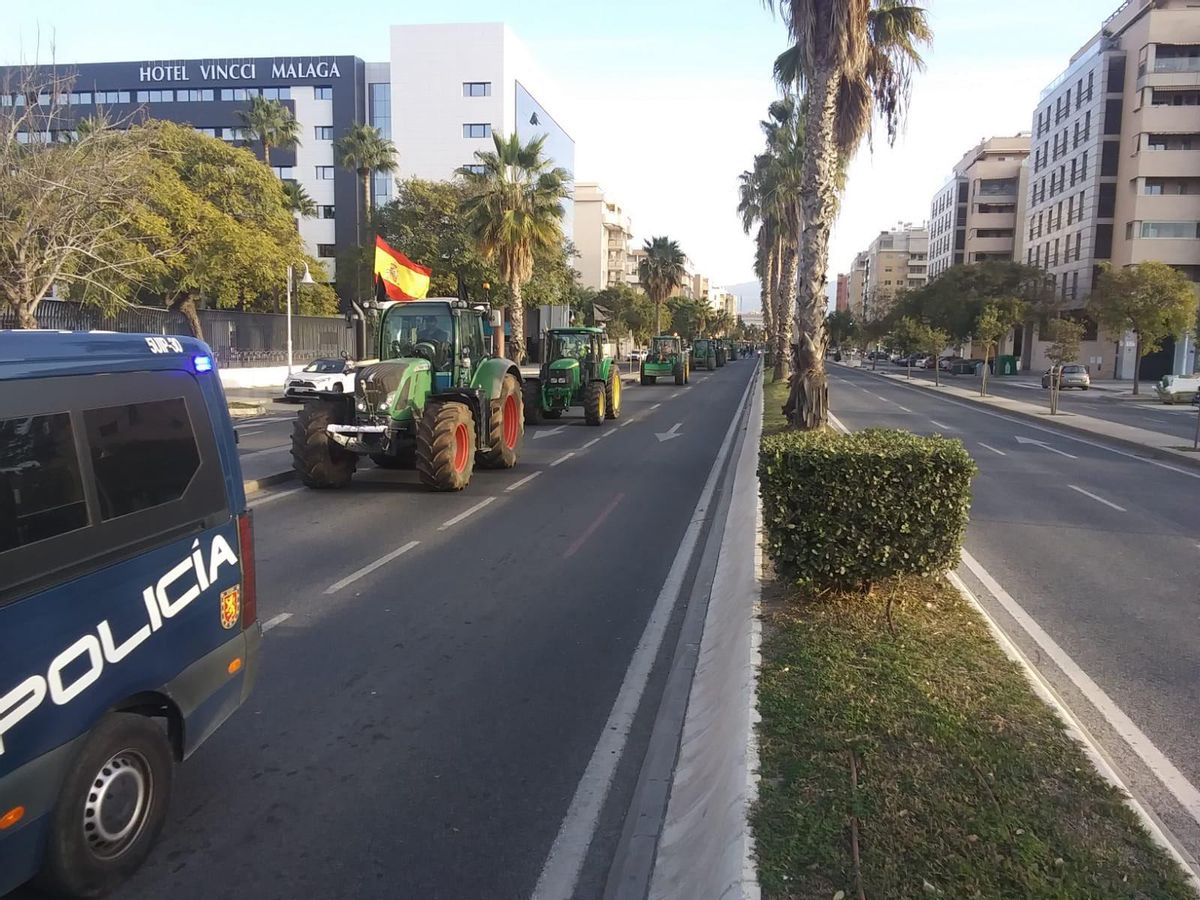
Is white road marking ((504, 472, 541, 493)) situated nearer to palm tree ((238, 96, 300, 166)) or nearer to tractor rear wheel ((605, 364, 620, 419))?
tractor rear wheel ((605, 364, 620, 419))

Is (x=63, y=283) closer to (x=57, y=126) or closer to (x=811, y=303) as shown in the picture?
(x=57, y=126)

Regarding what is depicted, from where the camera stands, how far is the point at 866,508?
5.59 metres

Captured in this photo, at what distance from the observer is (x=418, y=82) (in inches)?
2301

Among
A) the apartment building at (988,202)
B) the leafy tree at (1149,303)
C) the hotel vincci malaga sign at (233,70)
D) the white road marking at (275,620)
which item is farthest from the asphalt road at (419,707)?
the apartment building at (988,202)

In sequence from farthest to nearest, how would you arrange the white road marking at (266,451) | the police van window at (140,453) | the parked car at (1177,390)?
1. the parked car at (1177,390)
2. the white road marking at (266,451)
3. the police van window at (140,453)

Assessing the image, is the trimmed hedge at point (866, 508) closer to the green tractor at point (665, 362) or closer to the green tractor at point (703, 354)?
the green tractor at point (665, 362)

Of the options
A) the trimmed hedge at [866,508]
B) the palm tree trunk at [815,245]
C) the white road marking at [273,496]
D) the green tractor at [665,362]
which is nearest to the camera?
the trimmed hedge at [866,508]

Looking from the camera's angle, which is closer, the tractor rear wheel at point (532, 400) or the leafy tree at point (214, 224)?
the tractor rear wheel at point (532, 400)

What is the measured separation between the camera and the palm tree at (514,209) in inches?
1236

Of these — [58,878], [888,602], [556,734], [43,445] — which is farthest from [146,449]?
[888,602]

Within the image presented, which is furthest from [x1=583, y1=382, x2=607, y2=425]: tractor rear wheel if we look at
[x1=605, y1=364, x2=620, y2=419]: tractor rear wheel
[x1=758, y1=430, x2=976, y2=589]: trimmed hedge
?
[x1=758, y1=430, x2=976, y2=589]: trimmed hedge

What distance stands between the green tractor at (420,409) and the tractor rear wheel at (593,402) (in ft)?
24.8

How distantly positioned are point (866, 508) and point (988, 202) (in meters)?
98.9

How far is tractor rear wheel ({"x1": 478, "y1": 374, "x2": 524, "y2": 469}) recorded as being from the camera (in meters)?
13.1
